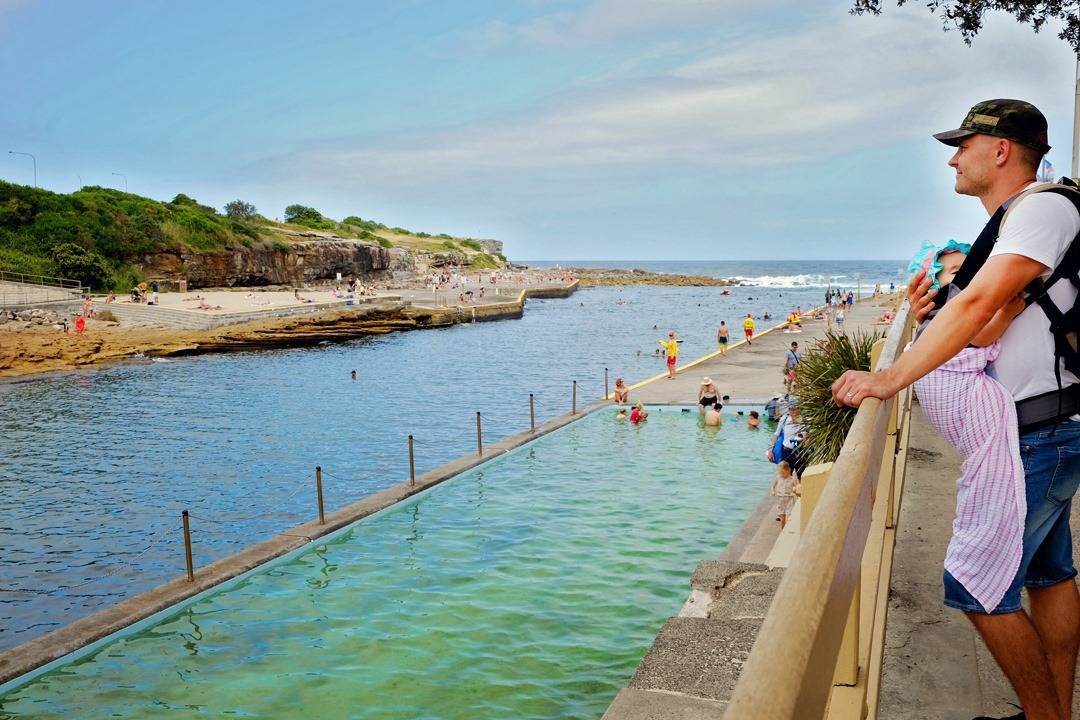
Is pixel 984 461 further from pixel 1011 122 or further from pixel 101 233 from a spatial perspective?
pixel 101 233

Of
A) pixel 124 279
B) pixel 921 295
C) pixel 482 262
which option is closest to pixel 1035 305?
pixel 921 295

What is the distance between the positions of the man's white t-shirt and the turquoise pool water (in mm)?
6949

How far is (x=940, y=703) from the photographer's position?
3.25 m

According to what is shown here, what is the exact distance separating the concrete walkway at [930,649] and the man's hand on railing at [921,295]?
4.66ft

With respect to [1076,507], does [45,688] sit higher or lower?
lower

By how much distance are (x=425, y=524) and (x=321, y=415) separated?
1443 cm

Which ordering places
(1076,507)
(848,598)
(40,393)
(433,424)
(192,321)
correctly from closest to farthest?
(848,598)
(1076,507)
(433,424)
(40,393)
(192,321)

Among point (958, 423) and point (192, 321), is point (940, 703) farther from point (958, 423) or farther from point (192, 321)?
point (192, 321)

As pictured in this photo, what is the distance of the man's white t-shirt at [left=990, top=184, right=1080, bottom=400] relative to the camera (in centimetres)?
224

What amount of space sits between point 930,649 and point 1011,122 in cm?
229

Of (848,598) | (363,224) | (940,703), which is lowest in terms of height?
(940,703)

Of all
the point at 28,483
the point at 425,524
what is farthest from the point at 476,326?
the point at 425,524

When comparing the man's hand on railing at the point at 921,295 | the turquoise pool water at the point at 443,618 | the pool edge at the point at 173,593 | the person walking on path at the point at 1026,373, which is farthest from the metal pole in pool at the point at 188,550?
the person walking on path at the point at 1026,373

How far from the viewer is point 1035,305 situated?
2.44 meters
